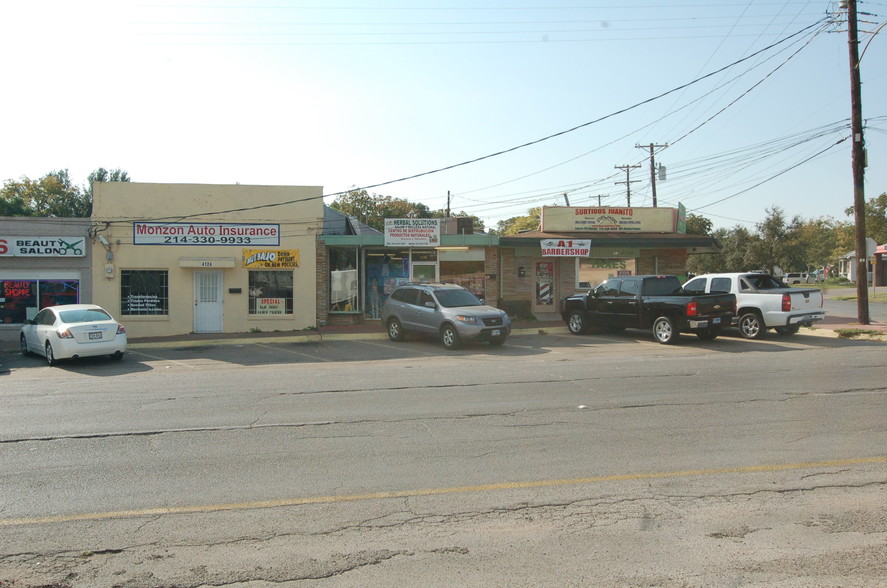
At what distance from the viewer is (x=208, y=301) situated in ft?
71.9

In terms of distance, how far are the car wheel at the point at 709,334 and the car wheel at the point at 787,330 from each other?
6.65 feet

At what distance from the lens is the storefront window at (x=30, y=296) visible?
2077 centimetres

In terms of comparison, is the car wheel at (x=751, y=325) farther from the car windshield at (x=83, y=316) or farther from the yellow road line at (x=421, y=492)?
the car windshield at (x=83, y=316)

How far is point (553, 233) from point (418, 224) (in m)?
6.02

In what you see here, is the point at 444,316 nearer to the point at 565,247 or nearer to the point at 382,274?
the point at 382,274

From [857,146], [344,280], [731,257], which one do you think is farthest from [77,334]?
[731,257]

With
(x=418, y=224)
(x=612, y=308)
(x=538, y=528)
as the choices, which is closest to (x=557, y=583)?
(x=538, y=528)

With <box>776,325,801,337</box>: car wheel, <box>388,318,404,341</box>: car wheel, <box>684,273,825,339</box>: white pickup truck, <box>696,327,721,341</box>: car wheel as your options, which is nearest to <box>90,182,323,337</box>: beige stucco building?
<box>388,318,404,341</box>: car wheel

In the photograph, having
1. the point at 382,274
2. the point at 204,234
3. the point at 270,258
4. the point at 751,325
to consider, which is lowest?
the point at 751,325

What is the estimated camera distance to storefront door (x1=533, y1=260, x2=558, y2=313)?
2542 cm

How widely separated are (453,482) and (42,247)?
65.5 ft

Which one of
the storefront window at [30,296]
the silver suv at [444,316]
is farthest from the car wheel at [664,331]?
the storefront window at [30,296]

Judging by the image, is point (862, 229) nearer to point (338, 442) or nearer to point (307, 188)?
point (307, 188)

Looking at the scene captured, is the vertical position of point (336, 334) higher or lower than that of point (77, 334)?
lower
